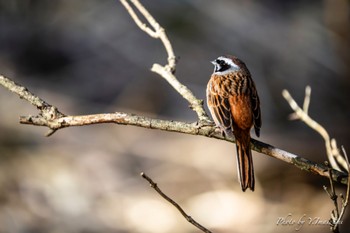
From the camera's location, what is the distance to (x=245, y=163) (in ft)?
15.0

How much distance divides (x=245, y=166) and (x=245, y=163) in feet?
0.07

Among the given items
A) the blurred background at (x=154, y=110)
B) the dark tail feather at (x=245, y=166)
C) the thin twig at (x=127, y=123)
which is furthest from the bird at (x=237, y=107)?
the blurred background at (x=154, y=110)

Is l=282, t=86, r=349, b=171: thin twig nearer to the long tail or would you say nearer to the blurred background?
the long tail

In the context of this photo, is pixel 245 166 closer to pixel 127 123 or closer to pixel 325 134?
pixel 325 134

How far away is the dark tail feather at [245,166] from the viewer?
451 cm

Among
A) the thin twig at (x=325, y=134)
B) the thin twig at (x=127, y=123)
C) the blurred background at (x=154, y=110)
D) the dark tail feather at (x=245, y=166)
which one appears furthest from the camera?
the blurred background at (x=154, y=110)

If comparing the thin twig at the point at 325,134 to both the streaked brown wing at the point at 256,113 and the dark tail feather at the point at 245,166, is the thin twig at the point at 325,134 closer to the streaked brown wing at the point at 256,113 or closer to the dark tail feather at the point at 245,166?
the streaked brown wing at the point at 256,113

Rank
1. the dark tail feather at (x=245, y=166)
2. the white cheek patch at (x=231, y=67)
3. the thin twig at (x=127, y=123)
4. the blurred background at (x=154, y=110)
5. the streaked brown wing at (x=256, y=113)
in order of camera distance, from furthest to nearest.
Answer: the blurred background at (x=154, y=110) → the white cheek patch at (x=231, y=67) → the streaked brown wing at (x=256, y=113) → the dark tail feather at (x=245, y=166) → the thin twig at (x=127, y=123)

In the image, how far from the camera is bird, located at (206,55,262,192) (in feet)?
15.0

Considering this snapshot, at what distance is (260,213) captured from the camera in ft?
28.5

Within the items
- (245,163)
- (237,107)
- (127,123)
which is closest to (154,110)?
(237,107)

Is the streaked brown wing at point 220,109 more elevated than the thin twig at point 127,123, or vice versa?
the streaked brown wing at point 220,109

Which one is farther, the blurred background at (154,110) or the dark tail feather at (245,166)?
the blurred background at (154,110)

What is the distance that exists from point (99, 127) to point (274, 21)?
440 centimetres
